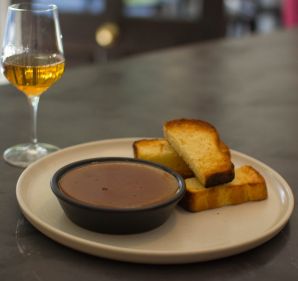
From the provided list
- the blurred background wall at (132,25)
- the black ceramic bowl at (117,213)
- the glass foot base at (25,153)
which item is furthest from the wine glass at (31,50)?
the blurred background wall at (132,25)

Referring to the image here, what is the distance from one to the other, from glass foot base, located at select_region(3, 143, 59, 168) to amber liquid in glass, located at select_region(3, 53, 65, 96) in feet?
0.37

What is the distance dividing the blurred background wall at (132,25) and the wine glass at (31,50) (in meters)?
2.20

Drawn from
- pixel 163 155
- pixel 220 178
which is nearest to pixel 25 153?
pixel 163 155

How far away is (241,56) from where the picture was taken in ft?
6.46

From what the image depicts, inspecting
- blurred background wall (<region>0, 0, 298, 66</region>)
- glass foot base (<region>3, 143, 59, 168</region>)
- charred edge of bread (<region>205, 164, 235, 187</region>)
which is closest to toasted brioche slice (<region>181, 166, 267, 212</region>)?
charred edge of bread (<region>205, 164, 235, 187</region>)

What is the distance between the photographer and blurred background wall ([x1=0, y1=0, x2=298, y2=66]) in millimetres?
3207

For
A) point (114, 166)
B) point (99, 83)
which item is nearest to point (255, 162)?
point (114, 166)

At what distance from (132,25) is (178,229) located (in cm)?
257

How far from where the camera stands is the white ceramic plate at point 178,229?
726 millimetres

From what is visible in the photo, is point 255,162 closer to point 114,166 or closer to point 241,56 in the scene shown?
point 114,166

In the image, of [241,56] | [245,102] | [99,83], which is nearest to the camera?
[245,102]

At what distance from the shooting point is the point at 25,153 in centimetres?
109

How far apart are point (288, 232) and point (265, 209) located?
0.16ft

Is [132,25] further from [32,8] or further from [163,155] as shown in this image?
[163,155]
